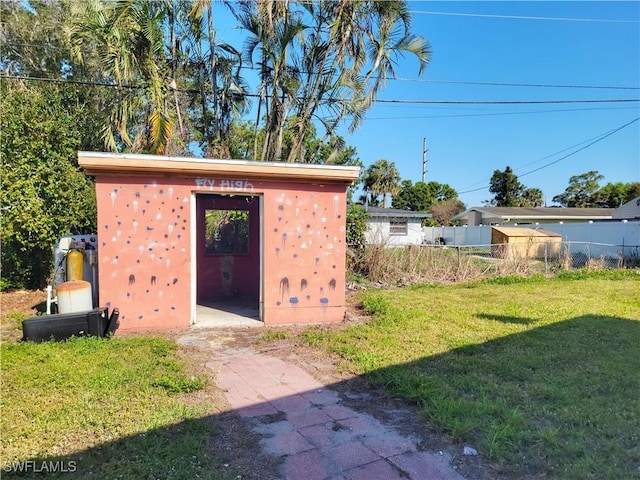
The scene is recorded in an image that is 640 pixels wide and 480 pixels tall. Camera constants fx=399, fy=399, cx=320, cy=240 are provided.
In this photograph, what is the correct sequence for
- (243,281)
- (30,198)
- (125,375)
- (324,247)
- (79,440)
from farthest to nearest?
(243,281) < (30,198) < (324,247) < (125,375) < (79,440)

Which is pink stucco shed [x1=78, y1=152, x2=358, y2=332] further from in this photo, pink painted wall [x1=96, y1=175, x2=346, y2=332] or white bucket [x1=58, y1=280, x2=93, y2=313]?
white bucket [x1=58, y1=280, x2=93, y2=313]

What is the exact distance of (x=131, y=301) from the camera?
598cm

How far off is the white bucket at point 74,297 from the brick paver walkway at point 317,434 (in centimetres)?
277

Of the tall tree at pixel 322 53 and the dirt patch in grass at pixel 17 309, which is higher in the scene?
the tall tree at pixel 322 53

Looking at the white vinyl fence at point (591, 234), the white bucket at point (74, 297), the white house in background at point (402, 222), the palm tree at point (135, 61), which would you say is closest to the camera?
the white bucket at point (74, 297)

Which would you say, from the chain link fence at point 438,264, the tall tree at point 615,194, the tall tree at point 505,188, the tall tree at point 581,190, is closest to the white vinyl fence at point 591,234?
the chain link fence at point 438,264

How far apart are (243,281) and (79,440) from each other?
263 inches

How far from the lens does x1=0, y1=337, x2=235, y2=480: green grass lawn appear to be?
104 inches

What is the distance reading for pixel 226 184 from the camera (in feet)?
20.7

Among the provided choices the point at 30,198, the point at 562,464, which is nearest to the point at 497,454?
the point at 562,464

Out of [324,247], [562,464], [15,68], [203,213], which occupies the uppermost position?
[15,68]

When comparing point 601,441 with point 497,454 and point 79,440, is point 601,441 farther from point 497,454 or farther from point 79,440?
point 79,440

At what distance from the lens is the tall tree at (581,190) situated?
49269mm

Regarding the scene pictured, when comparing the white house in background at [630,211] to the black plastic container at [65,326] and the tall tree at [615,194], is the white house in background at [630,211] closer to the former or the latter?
the tall tree at [615,194]
